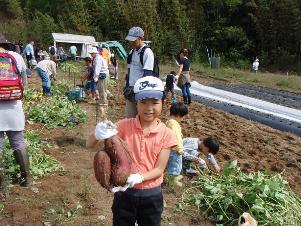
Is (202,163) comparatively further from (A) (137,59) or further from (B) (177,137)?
(A) (137,59)

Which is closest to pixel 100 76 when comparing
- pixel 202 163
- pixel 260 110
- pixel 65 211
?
pixel 202 163

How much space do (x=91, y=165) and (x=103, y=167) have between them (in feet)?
10.3

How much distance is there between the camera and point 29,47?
20.3 meters

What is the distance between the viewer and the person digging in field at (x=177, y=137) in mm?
4676

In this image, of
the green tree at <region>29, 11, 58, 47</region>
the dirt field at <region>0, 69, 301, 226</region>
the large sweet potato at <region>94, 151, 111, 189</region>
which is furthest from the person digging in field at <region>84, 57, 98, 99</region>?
the green tree at <region>29, 11, 58, 47</region>

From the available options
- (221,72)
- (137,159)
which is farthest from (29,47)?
(137,159)

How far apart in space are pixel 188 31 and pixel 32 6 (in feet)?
68.0

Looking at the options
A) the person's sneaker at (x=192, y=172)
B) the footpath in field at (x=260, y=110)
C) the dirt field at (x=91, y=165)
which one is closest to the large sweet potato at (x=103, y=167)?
the dirt field at (x=91, y=165)

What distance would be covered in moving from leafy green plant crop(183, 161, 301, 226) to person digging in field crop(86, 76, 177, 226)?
1.73 meters

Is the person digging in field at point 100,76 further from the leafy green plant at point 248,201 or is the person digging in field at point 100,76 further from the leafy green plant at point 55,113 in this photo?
the leafy green plant at point 248,201

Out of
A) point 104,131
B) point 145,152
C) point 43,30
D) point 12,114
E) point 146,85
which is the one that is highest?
point 146,85

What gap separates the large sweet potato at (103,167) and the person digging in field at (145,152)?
0.11 metres

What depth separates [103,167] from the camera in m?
2.52

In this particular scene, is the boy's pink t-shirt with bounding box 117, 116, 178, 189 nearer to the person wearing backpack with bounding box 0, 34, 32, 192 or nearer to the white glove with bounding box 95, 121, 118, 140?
the white glove with bounding box 95, 121, 118, 140
